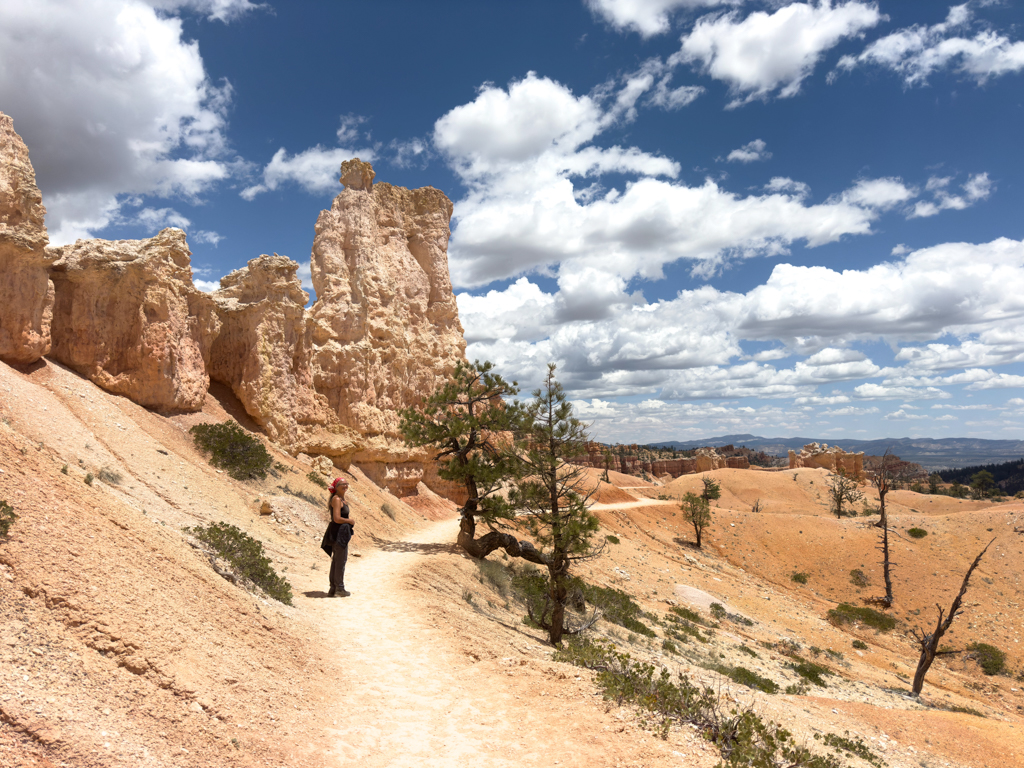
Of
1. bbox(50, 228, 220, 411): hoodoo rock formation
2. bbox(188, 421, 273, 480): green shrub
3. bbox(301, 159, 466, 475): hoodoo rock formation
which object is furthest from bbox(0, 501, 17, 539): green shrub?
bbox(301, 159, 466, 475): hoodoo rock formation

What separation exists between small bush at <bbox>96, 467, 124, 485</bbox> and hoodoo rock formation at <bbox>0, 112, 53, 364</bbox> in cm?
625

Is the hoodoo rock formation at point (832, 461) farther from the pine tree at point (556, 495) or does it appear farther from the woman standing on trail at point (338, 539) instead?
the woman standing on trail at point (338, 539)

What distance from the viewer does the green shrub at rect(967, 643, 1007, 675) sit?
86.7ft

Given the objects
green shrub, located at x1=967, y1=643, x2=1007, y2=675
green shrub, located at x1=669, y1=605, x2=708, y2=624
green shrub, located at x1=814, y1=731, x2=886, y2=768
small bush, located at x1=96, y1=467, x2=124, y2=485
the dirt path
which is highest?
small bush, located at x1=96, y1=467, x2=124, y2=485

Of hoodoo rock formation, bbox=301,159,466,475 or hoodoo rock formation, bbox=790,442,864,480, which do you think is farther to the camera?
hoodoo rock formation, bbox=790,442,864,480

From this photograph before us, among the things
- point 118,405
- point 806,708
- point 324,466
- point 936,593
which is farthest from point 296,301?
point 936,593

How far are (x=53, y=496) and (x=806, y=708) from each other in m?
15.4

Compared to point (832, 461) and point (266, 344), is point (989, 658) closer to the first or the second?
point (266, 344)

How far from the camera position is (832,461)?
81.2m

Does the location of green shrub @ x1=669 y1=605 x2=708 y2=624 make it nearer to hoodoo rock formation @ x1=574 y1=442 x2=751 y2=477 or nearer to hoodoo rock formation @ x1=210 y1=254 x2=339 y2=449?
hoodoo rock formation @ x1=210 y1=254 x2=339 y2=449

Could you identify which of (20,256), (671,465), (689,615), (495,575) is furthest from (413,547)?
(671,465)

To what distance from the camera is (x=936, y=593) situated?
3462cm

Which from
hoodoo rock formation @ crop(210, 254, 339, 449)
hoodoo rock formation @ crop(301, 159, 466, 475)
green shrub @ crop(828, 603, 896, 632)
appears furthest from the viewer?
green shrub @ crop(828, 603, 896, 632)

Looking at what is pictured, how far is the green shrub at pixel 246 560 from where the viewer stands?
9.19 m
